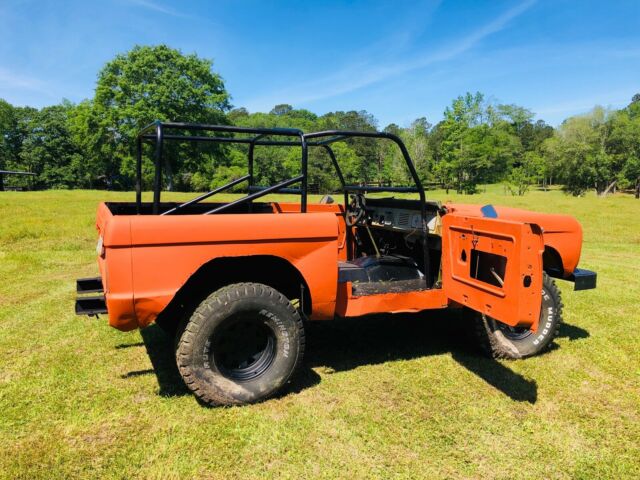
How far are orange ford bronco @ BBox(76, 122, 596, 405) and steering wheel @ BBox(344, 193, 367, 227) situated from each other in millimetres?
733

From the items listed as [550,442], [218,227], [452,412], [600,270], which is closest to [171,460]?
[218,227]

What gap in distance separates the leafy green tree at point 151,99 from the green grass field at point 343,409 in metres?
35.8

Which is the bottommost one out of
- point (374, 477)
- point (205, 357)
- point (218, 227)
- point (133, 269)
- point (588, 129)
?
point (374, 477)

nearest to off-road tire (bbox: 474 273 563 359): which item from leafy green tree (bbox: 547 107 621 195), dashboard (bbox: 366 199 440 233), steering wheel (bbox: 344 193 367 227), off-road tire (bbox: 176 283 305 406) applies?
dashboard (bbox: 366 199 440 233)

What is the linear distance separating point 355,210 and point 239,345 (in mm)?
2183

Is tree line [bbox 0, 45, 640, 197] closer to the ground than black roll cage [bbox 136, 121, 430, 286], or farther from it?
farther from it

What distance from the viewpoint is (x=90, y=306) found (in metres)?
3.13

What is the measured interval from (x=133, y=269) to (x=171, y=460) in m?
1.11

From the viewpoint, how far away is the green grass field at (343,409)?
2609 millimetres

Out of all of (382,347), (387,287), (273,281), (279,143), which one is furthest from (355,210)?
(273,281)

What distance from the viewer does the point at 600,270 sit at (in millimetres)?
7863

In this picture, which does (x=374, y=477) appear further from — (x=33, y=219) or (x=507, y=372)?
(x=33, y=219)

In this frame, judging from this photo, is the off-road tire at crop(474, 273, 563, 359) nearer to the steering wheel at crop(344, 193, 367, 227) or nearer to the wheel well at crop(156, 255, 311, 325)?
the steering wheel at crop(344, 193, 367, 227)

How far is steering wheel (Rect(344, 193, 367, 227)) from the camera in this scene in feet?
15.7
